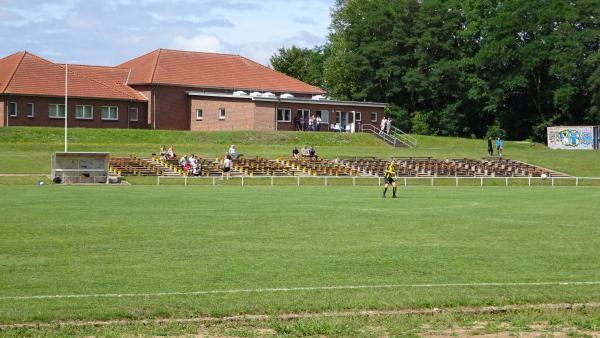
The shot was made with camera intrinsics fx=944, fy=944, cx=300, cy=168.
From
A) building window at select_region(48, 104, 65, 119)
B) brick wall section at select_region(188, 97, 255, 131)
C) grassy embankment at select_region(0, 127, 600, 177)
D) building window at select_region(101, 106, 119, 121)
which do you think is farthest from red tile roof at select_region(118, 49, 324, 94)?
grassy embankment at select_region(0, 127, 600, 177)

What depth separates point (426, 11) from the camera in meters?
106

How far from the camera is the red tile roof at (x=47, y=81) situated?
3145 inches

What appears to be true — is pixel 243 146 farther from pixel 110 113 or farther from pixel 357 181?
pixel 357 181

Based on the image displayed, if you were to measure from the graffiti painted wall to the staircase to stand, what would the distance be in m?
13.1

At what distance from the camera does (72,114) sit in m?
82.4

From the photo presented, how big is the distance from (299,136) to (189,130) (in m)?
11.8

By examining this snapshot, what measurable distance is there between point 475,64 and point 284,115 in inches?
1033

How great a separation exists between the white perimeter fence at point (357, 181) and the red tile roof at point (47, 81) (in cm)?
2811

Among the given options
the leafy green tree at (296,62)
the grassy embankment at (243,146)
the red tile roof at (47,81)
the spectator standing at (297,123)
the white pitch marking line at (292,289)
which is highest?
the leafy green tree at (296,62)

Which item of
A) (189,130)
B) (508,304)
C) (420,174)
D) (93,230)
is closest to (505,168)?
(420,174)

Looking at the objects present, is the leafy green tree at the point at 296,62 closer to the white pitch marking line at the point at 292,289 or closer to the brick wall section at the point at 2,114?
the brick wall section at the point at 2,114

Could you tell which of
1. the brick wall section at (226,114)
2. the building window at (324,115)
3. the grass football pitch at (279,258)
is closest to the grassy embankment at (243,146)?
the brick wall section at (226,114)

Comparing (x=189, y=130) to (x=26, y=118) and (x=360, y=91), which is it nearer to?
(x=26, y=118)

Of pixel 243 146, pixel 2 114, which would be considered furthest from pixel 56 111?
pixel 243 146
